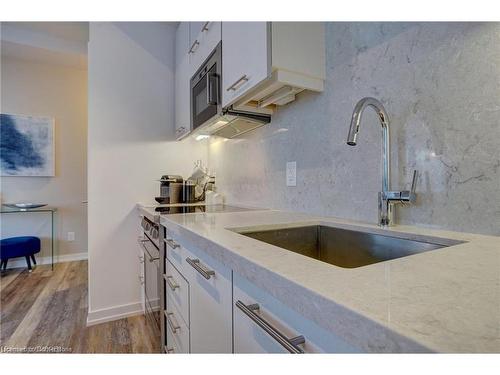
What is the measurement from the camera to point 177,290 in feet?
3.68

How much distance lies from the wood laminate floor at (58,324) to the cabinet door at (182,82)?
1454mm

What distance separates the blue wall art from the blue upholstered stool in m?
0.85

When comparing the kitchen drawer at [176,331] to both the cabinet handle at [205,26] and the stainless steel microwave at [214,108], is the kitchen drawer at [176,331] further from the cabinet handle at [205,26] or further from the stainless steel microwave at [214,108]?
the cabinet handle at [205,26]

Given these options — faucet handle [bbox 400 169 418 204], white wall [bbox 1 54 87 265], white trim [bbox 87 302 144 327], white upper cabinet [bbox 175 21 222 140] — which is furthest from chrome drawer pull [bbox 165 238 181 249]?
white wall [bbox 1 54 87 265]

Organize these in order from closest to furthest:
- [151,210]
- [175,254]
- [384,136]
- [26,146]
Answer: [384,136] < [175,254] < [151,210] < [26,146]

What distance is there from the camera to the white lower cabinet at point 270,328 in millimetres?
401

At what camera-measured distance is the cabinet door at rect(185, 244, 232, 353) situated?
675 millimetres

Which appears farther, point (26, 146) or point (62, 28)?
point (26, 146)

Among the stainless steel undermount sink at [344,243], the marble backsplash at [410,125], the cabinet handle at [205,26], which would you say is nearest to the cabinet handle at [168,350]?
the stainless steel undermount sink at [344,243]

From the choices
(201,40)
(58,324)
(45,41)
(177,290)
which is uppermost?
(45,41)

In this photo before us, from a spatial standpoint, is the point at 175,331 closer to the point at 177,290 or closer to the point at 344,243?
the point at 177,290

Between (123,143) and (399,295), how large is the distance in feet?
7.22

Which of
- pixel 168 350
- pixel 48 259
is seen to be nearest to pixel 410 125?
pixel 168 350
